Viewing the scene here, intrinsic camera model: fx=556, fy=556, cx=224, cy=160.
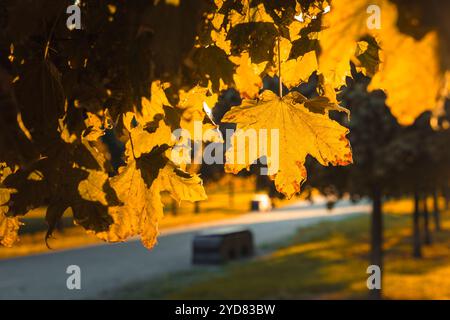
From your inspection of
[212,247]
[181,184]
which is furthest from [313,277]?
[181,184]

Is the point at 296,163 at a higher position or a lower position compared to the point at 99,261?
higher

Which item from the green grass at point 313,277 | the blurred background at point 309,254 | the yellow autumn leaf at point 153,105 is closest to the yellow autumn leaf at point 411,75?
the yellow autumn leaf at point 153,105

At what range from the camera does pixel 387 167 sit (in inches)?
461

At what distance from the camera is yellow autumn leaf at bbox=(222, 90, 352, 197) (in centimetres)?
241

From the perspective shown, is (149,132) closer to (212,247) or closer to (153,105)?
(153,105)

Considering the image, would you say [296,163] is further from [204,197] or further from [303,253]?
[303,253]

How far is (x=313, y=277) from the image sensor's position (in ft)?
52.1

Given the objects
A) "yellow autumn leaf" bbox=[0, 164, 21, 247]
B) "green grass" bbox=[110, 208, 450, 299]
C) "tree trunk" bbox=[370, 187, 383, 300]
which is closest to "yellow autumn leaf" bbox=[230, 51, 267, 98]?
"yellow autumn leaf" bbox=[0, 164, 21, 247]

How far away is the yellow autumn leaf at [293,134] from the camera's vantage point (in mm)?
2410

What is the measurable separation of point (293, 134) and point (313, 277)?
46.1 ft

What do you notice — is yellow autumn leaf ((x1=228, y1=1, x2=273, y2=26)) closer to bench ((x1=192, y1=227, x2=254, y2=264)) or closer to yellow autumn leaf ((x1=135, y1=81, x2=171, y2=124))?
yellow autumn leaf ((x1=135, y1=81, x2=171, y2=124))

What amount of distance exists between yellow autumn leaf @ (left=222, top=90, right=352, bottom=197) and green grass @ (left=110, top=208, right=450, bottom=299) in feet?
35.9
